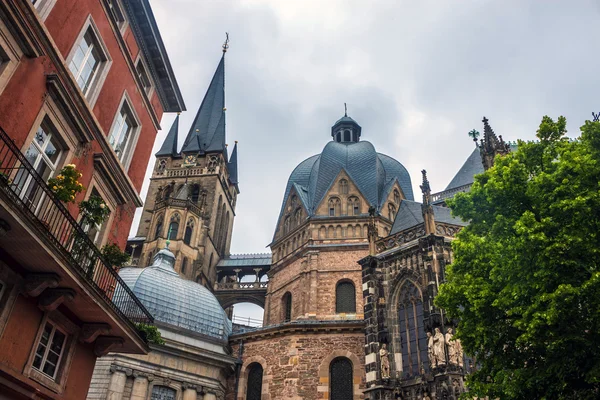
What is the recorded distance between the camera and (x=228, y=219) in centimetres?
5838

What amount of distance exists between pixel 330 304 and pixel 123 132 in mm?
19086

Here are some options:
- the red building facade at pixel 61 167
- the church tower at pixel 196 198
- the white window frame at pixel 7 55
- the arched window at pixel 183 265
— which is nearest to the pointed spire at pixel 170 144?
the church tower at pixel 196 198

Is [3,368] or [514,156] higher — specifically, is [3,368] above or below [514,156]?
below

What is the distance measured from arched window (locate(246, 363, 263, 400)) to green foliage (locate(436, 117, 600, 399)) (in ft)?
47.2

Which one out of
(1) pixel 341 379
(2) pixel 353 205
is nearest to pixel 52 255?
(1) pixel 341 379

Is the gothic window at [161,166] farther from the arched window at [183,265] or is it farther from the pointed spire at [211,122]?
the arched window at [183,265]

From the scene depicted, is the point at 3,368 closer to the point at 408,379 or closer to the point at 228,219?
the point at 408,379

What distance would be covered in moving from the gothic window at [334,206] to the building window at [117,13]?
72.5 feet

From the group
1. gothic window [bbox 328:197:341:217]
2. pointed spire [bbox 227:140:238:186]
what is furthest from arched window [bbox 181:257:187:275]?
pointed spire [bbox 227:140:238:186]

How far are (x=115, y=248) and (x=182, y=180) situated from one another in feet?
144

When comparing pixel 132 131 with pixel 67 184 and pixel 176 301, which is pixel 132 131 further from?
pixel 176 301

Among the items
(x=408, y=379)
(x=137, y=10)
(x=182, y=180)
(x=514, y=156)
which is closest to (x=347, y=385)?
(x=408, y=379)

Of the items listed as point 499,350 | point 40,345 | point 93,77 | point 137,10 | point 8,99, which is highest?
point 137,10

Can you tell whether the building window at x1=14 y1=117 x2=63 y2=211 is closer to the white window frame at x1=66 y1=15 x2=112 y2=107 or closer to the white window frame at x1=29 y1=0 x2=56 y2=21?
the white window frame at x1=66 y1=15 x2=112 y2=107
